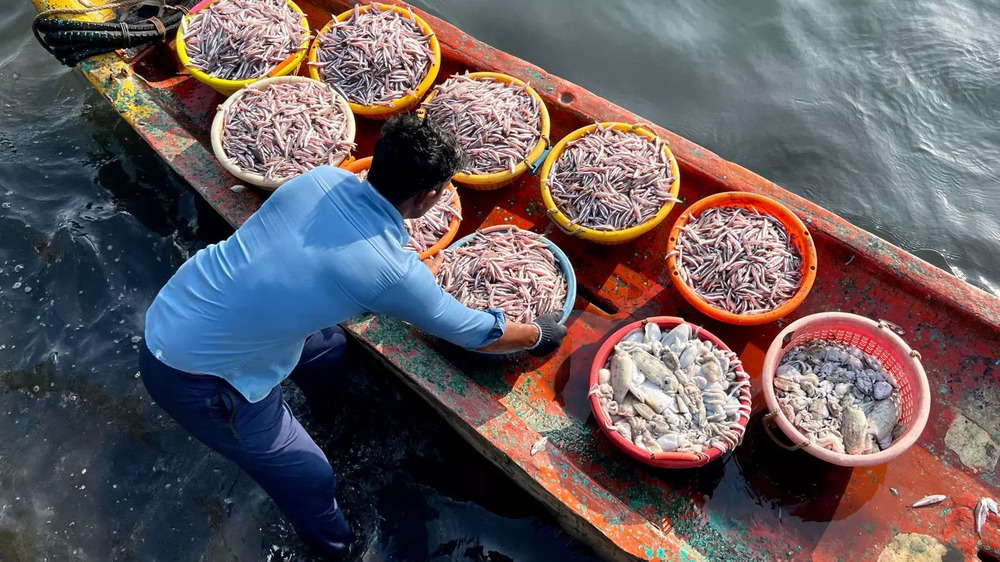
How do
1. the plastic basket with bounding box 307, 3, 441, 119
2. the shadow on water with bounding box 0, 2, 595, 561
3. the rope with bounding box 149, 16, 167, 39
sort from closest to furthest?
the shadow on water with bounding box 0, 2, 595, 561, the plastic basket with bounding box 307, 3, 441, 119, the rope with bounding box 149, 16, 167, 39

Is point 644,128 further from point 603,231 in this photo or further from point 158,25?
point 158,25

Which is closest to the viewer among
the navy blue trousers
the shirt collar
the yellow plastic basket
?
the shirt collar

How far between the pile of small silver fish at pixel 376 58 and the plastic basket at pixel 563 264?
154cm

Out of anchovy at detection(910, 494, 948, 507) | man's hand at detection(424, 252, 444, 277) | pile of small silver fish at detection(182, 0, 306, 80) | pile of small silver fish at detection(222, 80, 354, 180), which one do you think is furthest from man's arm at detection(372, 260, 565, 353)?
pile of small silver fish at detection(182, 0, 306, 80)

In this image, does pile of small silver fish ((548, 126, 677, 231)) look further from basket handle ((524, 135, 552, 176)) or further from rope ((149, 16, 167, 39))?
rope ((149, 16, 167, 39))

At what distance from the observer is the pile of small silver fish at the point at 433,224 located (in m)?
4.62

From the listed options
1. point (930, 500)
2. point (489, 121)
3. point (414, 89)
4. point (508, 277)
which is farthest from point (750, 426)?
point (414, 89)

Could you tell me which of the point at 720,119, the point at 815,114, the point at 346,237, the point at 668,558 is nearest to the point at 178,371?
the point at 346,237

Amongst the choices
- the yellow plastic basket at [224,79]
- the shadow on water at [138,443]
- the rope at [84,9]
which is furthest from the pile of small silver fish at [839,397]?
the rope at [84,9]

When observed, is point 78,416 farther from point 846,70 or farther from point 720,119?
point 846,70

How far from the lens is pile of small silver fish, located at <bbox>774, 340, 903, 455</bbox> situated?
382cm

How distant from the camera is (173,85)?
245 inches

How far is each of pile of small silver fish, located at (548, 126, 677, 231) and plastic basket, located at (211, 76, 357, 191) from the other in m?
1.83

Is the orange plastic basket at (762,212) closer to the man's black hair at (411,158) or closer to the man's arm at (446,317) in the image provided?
the man's arm at (446,317)
